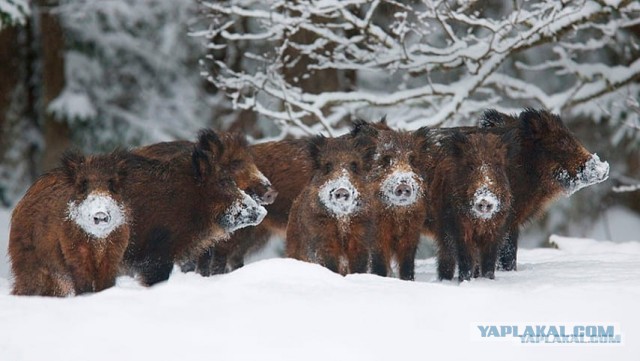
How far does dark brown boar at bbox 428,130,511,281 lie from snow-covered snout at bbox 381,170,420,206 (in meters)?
0.44

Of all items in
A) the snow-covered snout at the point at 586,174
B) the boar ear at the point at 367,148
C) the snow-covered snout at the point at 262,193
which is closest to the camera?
the boar ear at the point at 367,148

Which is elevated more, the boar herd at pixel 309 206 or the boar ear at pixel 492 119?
the boar ear at pixel 492 119

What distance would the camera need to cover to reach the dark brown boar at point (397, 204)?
28.1 feet

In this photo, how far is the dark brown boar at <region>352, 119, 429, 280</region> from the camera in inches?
337

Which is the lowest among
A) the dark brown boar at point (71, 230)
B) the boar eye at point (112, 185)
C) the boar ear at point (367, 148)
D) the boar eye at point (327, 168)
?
the dark brown boar at point (71, 230)

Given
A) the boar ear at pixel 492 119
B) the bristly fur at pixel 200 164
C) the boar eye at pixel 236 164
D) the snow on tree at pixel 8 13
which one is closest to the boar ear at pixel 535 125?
the boar ear at pixel 492 119

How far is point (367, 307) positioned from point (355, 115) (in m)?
10.7

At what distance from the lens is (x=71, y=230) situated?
7742 millimetres

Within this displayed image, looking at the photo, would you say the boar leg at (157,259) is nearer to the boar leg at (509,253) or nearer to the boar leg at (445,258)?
the boar leg at (445,258)

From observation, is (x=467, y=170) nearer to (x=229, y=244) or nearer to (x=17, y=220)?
(x=229, y=244)

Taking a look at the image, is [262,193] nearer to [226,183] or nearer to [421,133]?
[226,183]

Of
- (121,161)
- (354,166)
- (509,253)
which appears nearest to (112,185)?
(121,161)

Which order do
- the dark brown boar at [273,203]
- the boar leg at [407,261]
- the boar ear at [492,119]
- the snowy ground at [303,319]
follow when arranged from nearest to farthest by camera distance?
the snowy ground at [303,319], the boar leg at [407,261], the dark brown boar at [273,203], the boar ear at [492,119]

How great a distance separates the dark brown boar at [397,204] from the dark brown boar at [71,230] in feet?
6.27
